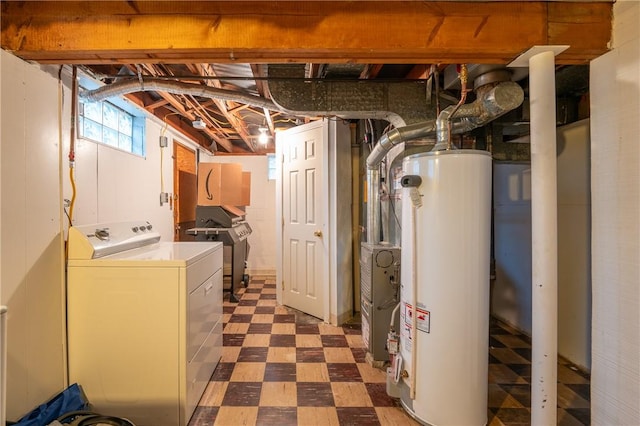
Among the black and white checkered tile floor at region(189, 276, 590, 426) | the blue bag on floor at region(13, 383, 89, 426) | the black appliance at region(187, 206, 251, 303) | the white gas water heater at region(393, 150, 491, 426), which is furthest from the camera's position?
the black appliance at region(187, 206, 251, 303)

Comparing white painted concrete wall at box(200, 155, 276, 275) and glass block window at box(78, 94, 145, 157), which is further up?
glass block window at box(78, 94, 145, 157)

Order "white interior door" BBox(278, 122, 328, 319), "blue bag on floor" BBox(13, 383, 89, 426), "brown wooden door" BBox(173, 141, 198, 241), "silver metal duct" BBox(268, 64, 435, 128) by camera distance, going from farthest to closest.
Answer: "brown wooden door" BBox(173, 141, 198, 241) → "white interior door" BBox(278, 122, 328, 319) → "silver metal duct" BBox(268, 64, 435, 128) → "blue bag on floor" BBox(13, 383, 89, 426)

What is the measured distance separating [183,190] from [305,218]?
2028 millimetres

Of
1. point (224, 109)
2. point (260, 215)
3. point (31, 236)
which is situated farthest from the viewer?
point (260, 215)

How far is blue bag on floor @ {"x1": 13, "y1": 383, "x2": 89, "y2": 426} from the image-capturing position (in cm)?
136

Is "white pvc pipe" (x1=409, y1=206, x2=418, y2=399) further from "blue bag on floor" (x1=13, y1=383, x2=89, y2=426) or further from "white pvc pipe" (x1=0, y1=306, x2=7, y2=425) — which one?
"blue bag on floor" (x1=13, y1=383, x2=89, y2=426)

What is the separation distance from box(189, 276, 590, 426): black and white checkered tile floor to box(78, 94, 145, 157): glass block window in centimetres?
206

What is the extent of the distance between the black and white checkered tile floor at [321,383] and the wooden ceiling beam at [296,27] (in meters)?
1.99

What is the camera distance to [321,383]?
2.04m

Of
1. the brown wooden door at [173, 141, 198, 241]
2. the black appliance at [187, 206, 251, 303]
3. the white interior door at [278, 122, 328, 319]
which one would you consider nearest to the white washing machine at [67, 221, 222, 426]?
the white interior door at [278, 122, 328, 319]

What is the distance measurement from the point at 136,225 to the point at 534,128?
8.28 ft

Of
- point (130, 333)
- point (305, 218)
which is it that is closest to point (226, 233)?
point (305, 218)

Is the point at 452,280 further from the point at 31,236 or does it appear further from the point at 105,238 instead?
the point at 31,236

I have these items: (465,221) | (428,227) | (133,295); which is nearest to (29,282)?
(133,295)
